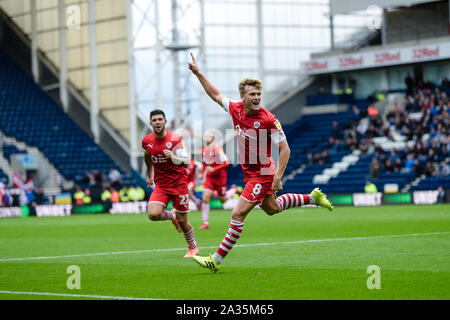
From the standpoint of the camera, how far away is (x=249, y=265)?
1211 cm

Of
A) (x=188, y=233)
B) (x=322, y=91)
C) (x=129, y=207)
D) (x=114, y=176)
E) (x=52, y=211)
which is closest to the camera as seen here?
(x=188, y=233)

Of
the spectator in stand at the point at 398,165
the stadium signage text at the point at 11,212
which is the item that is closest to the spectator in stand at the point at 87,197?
the stadium signage text at the point at 11,212

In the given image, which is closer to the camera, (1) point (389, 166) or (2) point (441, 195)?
(2) point (441, 195)

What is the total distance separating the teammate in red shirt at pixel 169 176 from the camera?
13828mm

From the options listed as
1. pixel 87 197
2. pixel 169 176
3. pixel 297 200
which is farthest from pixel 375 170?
pixel 297 200

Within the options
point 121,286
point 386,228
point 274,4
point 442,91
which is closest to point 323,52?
point 274,4

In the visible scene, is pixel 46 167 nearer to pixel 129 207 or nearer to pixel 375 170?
pixel 129 207

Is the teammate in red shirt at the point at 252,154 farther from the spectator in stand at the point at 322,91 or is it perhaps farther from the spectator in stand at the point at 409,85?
the spectator in stand at the point at 322,91

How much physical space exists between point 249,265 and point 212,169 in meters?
11.1

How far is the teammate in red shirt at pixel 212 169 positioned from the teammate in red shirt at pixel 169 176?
8.19 metres

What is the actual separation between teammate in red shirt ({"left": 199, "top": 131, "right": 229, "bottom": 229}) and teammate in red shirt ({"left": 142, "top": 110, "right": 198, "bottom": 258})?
819 cm

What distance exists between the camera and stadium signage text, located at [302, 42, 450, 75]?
44.4m

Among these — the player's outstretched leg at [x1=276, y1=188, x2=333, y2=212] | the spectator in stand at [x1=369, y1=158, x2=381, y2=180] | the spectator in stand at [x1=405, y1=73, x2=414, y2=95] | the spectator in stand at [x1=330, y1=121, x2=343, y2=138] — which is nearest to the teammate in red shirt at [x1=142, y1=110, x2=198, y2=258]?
the player's outstretched leg at [x1=276, y1=188, x2=333, y2=212]

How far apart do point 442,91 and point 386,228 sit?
27.1 meters
